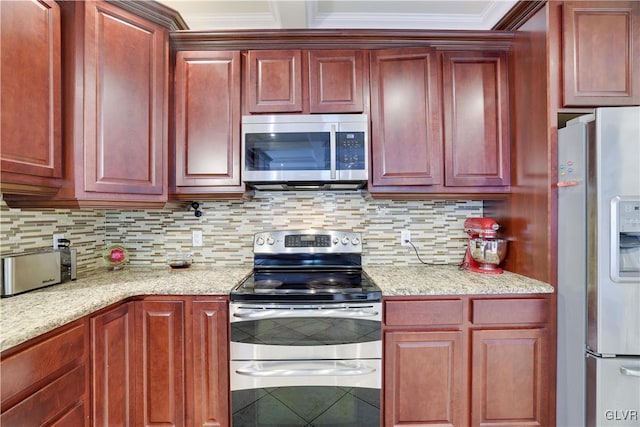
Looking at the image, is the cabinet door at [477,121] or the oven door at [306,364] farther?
the cabinet door at [477,121]

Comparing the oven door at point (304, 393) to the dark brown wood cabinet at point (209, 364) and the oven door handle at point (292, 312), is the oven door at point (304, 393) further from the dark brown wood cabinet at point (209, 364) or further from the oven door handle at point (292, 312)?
the oven door handle at point (292, 312)

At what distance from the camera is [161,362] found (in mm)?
1507

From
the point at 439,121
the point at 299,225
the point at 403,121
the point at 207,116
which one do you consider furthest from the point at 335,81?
the point at 299,225

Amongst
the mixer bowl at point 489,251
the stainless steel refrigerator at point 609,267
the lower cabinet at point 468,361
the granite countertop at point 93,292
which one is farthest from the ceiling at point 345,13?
the lower cabinet at point 468,361

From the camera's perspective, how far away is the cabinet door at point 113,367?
1293 mm

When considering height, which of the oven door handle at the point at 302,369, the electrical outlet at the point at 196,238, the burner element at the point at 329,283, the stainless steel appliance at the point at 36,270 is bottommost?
the oven door handle at the point at 302,369

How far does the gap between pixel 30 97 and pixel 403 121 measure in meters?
1.88

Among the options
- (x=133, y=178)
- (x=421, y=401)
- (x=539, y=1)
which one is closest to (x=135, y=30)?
(x=133, y=178)

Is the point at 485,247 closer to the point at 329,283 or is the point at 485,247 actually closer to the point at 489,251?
the point at 489,251

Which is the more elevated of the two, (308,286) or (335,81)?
(335,81)

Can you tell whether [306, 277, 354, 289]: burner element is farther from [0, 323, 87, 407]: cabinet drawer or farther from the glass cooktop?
[0, 323, 87, 407]: cabinet drawer

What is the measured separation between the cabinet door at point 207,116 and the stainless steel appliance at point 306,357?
2.64 ft

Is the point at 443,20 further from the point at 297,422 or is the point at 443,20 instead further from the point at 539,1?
the point at 297,422

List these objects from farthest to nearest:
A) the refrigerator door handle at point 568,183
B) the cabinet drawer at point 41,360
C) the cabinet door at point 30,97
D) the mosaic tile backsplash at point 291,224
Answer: the mosaic tile backsplash at point 291,224, the refrigerator door handle at point 568,183, the cabinet door at point 30,97, the cabinet drawer at point 41,360
